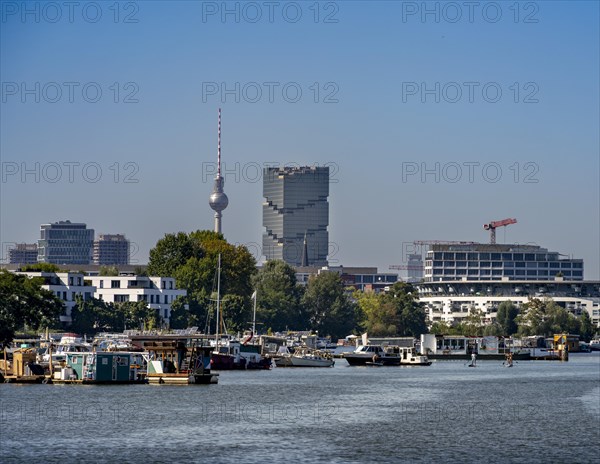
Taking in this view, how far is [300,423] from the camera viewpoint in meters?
92.4

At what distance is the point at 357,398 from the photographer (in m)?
118

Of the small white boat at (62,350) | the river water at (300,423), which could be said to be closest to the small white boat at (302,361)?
the small white boat at (62,350)

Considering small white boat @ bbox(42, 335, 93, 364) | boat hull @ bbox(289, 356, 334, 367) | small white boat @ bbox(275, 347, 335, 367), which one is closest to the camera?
small white boat @ bbox(42, 335, 93, 364)

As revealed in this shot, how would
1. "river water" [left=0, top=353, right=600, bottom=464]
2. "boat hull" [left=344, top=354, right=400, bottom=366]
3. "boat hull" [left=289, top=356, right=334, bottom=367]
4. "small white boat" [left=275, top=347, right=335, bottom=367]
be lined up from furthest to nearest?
"boat hull" [left=344, top=354, right=400, bottom=366] < "boat hull" [left=289, top=356, right=334, bottom=367] < "small white boat" [left=275, top=347, right=335, bottom=367] < "river water" [left=0, top=353, right=600, bottom=464]

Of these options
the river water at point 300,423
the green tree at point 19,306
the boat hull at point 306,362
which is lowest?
the river water at point 300,423

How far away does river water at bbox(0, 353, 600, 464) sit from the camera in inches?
2992

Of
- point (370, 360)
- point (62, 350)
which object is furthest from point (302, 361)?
point (62, 350)

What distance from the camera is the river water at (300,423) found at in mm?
76000

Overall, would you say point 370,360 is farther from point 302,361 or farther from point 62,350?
point 62,350

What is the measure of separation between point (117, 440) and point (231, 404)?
2745 cm

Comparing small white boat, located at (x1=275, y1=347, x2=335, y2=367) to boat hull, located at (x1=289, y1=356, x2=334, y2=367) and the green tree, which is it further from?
the green tree

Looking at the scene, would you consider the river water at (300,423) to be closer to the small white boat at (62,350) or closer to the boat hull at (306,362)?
the small white boat at (62,350)

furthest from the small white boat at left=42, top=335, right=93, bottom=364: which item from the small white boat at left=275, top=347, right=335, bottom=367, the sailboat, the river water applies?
the small white boat at left=275, top=347, right=335, bottom=367

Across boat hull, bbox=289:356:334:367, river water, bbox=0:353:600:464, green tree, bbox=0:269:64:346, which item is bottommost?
river water, bbox=0:353:600:464
